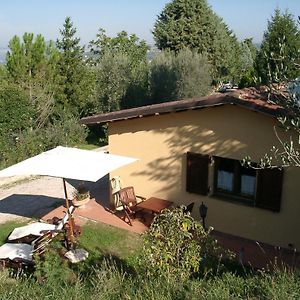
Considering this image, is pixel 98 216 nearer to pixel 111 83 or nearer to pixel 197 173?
pixel 197 173

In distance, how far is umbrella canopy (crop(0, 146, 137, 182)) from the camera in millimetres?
9836

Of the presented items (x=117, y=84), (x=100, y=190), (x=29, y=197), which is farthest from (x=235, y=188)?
(x=117, y=84)

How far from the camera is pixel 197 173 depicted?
11289 mm

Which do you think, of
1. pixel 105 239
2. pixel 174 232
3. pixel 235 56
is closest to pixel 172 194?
pixel 105 239

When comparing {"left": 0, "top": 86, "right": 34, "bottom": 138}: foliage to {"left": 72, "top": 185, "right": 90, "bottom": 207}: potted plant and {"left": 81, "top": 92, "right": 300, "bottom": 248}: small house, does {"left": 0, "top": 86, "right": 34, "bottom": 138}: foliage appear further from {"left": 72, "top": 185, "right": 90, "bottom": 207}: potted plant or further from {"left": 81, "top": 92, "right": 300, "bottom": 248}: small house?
{"left": 81, "top": 92, "right": 300, "bottom": 248}: small house

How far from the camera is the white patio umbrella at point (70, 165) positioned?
983cm

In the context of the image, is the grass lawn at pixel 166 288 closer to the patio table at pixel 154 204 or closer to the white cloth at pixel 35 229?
the white cloth at pixel 35 229

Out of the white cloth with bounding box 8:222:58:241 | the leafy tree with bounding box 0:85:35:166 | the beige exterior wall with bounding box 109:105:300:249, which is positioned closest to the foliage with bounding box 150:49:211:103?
the leafy tree with bounding box 0:85:35:166

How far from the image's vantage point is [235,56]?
49.6 meters

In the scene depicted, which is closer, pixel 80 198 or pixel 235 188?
pixel 235 188

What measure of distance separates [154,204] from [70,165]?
2855mm

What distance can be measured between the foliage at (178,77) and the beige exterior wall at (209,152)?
14.5 metres

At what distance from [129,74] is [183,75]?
5788 mm

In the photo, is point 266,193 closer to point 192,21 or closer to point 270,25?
point 270,25
